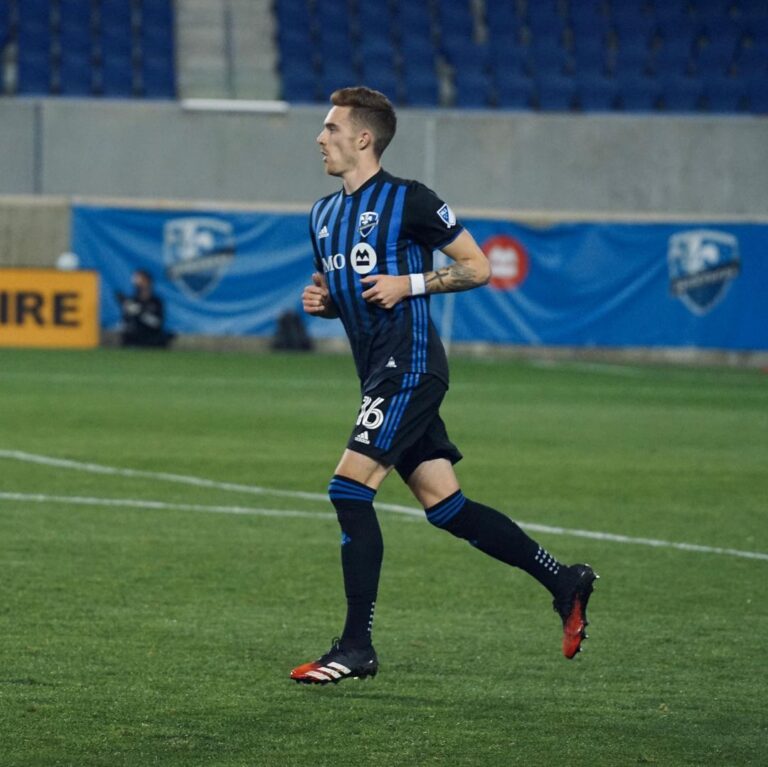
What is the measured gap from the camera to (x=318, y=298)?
598 cm

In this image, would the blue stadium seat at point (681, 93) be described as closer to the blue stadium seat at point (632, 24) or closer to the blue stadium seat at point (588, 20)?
the blue stadium seat at point (632, 24)

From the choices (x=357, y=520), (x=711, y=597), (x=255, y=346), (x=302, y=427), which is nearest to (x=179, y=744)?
(x=357, y=520)

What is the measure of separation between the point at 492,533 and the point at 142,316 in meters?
19.8

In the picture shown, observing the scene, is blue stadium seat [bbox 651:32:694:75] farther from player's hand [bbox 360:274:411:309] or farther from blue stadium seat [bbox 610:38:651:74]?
player's hand [bbox 360:274:411:309]

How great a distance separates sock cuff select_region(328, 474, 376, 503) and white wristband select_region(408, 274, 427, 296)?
2.15 ft

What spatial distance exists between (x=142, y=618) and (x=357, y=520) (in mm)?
1310

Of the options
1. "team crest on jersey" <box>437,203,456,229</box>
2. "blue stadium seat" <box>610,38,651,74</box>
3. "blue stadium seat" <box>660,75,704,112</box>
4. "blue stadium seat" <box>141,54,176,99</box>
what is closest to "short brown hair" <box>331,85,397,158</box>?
"team crest on jersey" <box>437,203,456,229</box>

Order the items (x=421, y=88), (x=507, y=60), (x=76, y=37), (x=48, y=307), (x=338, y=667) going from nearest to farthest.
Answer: (x=338, y=667) < (x=48, y=307) < (x=76, y=37) < (x=421, y=88) < (x=507, y=60)

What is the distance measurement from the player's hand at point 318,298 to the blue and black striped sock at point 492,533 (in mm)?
791

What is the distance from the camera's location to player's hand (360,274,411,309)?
5.71 meters

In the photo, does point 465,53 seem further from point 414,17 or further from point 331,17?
point 331,17

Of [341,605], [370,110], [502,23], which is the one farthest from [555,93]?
[370,110]

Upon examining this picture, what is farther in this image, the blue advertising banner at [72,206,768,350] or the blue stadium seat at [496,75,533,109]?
the blue stadium seat at [496,75,533,109]

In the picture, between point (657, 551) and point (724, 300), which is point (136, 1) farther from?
point (657, 551)
